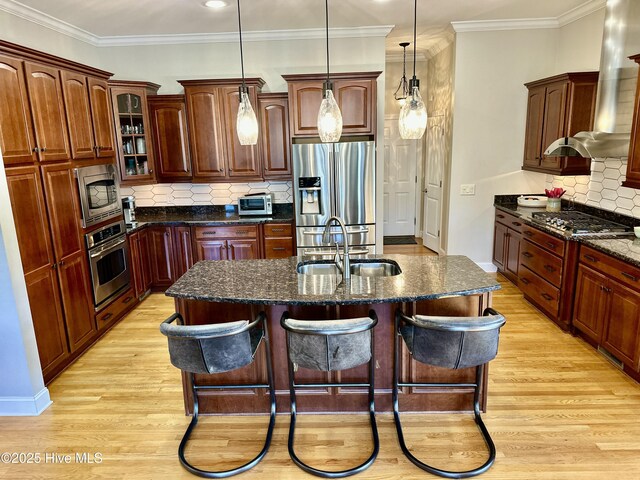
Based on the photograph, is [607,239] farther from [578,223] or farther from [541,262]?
[541,262]

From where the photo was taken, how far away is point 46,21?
4.02 m

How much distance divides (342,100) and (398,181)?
2.91 metres

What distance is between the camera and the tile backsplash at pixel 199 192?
5.21 metres

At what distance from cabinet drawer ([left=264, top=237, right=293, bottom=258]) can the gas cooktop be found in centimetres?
252

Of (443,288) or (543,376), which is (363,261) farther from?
(543,376)

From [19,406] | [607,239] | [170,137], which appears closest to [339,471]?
[19,406]

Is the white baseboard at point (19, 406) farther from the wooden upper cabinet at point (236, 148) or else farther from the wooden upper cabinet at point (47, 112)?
the wooden upper cabinet at point (236, 148)

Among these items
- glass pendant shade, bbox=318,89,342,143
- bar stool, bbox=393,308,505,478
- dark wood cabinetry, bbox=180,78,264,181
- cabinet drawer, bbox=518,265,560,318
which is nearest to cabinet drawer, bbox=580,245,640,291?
cabinet drawer, bbox=518,265,560,318

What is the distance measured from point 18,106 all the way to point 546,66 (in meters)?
5.16

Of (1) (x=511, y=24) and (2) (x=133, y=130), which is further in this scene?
(1) (x=511, y=24)

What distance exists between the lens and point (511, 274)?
15.5 feet

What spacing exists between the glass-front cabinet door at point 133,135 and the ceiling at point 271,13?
27.4 inches

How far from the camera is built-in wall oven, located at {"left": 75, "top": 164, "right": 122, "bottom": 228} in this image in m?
3.44

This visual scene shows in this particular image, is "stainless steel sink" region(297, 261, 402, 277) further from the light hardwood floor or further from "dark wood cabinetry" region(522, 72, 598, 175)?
"dark wood cabinetry" region(522, 72, 598, 175)
